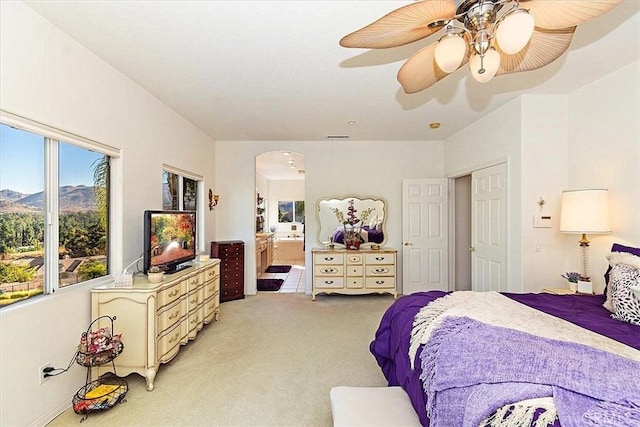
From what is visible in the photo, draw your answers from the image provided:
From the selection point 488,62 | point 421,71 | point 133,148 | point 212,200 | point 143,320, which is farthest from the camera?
point 212,200

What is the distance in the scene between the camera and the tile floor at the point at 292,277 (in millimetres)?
5895

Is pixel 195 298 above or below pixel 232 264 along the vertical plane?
below

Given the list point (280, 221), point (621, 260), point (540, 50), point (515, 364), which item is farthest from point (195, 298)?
point (280, 221)

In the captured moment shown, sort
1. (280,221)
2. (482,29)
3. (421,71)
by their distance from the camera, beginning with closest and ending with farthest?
(482,29), (421,71), (280,221)

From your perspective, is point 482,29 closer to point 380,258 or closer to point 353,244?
point 380,258

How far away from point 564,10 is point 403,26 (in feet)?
Answer: 2.03

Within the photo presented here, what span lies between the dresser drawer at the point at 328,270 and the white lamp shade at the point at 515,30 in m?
4.16

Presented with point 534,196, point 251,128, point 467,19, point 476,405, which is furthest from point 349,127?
point 476,405

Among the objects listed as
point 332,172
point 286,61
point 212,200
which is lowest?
point 212,200

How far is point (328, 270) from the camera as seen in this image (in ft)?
16.9

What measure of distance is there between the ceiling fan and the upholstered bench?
1.72m

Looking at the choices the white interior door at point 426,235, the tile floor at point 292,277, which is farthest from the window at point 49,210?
the white interior door at point 426,235

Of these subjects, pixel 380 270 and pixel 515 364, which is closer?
pixel 515 364

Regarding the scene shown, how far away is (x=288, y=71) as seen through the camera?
9.05 feet
